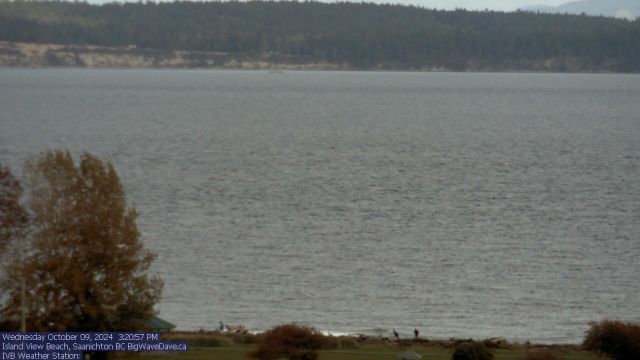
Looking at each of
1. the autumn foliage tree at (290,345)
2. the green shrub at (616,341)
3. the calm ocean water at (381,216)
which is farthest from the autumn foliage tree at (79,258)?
the green shrub at (616,341)

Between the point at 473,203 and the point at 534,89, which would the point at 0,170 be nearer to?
the point at 473,203

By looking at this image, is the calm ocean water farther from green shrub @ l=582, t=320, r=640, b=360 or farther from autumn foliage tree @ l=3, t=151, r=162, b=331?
autumn foliage tree @ l=3, t=151, r=162, b=331

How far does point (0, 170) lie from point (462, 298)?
50.0 ft

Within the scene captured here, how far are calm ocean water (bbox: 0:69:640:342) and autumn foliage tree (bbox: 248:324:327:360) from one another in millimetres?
9088

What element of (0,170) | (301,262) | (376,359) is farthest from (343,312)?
(0,170)

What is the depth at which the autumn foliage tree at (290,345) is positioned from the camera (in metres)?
21.8

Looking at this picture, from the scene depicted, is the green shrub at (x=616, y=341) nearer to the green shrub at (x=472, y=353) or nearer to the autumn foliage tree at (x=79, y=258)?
the green shrub at (x=472, y=353)

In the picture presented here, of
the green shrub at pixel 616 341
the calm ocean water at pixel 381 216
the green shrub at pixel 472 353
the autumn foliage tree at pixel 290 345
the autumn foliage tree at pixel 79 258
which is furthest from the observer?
the calm ocean water at pixel 381 216

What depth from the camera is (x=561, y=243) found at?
43.6 m

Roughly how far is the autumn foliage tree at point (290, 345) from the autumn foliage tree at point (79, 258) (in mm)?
3365

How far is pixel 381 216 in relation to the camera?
164 feet

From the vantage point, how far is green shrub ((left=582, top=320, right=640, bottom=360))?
22.4m

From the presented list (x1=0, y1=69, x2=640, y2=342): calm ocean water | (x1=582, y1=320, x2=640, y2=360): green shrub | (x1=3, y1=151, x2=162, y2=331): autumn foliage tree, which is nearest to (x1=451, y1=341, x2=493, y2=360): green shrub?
(x1=582, y1=320, x2=640, y2=360): green shrub

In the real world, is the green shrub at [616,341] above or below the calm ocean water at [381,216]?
below
